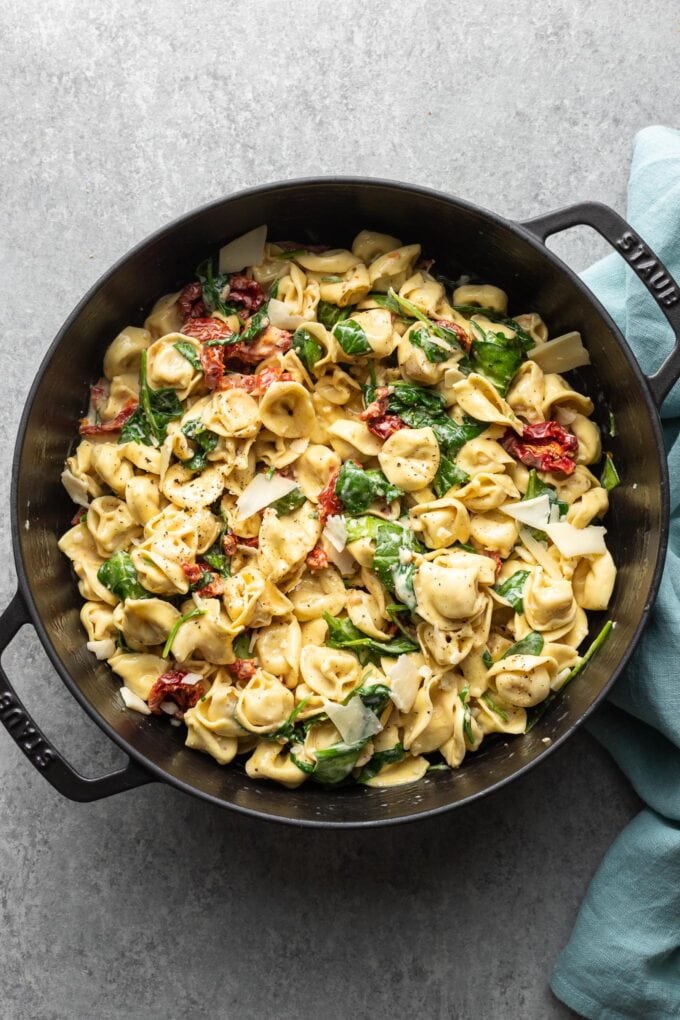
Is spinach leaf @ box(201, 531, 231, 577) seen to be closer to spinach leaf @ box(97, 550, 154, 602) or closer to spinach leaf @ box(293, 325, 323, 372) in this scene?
spinach leaf @ box(97, 550, 154, 602)

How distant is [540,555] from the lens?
3.47 metres

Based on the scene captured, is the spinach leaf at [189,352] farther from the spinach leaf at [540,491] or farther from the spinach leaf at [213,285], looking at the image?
the spinach leaf at [540,491]

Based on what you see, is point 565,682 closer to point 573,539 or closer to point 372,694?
point 573,539

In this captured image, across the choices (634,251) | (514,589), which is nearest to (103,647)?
(514,589)

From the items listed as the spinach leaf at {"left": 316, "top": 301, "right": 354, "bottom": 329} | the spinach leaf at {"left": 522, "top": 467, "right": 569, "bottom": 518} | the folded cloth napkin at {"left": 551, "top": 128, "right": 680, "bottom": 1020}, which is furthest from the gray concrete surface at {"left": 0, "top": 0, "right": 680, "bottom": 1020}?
the spinach leaf at {"left": 522, "top": 467, "right": 569, "bottom": 518}

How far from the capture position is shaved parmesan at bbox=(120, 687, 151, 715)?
11.2 ft

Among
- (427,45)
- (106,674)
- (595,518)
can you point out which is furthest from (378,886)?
(427,45)

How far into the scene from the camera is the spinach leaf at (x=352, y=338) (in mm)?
3395

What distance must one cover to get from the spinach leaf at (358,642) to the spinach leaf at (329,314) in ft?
3.62

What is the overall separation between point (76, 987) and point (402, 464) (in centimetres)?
248

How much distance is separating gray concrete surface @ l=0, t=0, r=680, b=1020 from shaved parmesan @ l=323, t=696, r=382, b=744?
701 mm

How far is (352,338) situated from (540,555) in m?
1.06

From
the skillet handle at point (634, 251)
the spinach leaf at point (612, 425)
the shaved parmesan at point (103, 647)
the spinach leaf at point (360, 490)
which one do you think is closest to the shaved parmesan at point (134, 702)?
the shaved parmesan at point (103, 647)

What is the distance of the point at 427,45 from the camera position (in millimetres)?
3807
